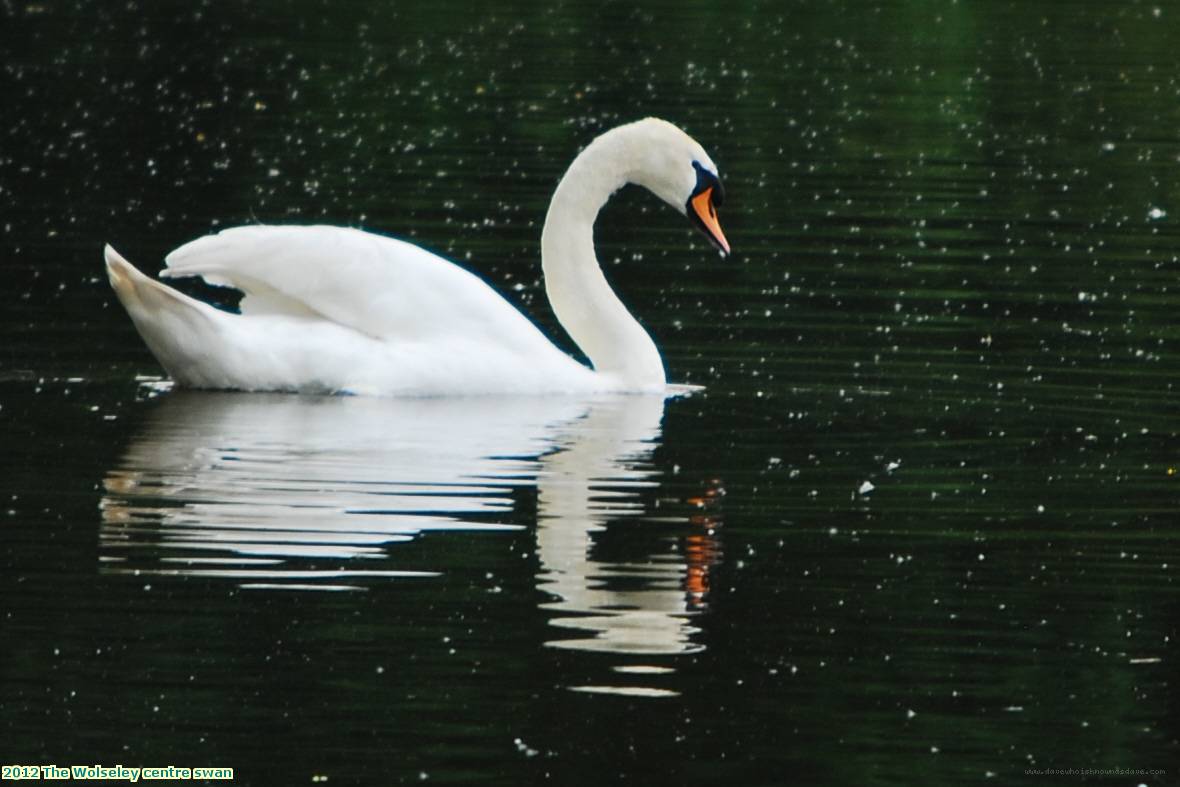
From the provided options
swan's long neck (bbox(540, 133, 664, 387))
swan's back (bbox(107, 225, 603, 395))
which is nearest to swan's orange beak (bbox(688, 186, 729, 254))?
swan's long neck (bbox(540, 133, 664, 387))

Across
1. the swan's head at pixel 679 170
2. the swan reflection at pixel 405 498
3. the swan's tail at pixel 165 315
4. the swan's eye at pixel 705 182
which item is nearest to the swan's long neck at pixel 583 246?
the swan's head at pixel 679 170

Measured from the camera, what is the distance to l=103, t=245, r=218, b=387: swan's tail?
11438mm

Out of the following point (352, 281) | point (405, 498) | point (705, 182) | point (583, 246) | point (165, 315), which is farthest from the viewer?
point (583, 246)

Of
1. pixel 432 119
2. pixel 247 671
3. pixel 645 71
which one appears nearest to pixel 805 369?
pixel 247 671

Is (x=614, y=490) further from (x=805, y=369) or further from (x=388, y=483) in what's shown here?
(x=805, y=369)

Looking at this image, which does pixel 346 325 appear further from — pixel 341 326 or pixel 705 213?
pixel 705 213

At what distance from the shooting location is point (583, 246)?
43.0 ft

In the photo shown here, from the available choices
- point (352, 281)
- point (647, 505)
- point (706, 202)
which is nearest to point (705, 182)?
point (706, 202)

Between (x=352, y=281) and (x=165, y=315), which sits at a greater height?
(x=352, y=281)

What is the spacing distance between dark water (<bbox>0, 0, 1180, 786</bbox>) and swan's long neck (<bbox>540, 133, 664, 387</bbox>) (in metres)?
0.53

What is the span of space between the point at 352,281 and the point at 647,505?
8.55 feet

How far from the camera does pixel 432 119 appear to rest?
80.5ft

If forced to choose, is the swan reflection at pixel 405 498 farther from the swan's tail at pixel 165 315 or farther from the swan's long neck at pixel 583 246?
the swan's long neck at pixel 583 246

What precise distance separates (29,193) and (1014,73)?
1417 cm
